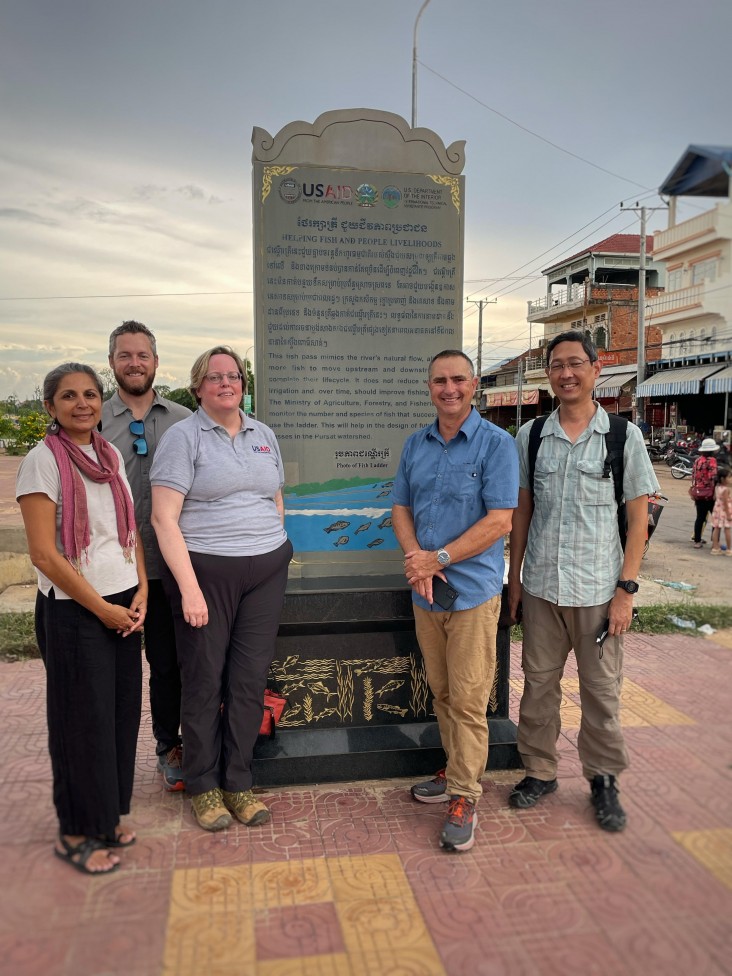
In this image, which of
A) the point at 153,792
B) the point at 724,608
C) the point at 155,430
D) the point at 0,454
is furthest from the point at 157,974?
the point at 0,454

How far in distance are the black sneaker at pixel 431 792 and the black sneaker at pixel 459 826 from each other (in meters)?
0.20

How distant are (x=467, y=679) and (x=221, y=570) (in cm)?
99

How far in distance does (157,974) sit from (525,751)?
62.1 inches

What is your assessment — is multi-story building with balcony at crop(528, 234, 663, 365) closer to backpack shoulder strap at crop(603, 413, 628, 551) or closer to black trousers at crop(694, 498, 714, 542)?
black trousers at crop(694, 498, 714, 542)

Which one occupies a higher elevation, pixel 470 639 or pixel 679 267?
pixel 679 267

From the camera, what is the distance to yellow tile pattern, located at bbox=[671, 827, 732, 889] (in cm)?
238

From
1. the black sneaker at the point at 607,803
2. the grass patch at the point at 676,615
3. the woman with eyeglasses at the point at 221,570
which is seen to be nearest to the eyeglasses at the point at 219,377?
the woman with eyeglasses at the point at 221,570

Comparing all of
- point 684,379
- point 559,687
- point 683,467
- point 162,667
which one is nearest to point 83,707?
point 162,667

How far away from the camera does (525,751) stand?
2.87 meters

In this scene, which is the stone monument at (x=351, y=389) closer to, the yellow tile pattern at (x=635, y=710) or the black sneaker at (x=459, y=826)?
the black sneaker at (x=459, y=826)

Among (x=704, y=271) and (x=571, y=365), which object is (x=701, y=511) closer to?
(x=704, y=271)

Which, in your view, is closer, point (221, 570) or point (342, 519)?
point (221, 570)

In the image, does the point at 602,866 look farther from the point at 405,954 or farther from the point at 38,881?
the point at 38,881

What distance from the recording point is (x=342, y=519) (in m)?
3.21
